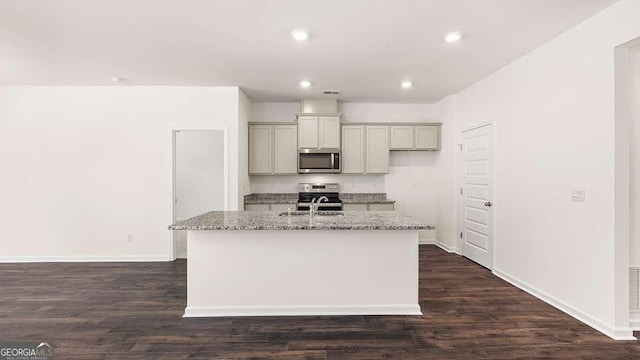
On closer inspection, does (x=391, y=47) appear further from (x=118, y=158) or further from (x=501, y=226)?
(x=118, y=158)

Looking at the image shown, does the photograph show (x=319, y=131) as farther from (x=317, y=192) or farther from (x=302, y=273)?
(x=302, y=273)

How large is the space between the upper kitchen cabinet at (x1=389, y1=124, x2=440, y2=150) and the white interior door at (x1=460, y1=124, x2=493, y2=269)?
2.15 ft

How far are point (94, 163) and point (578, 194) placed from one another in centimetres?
605

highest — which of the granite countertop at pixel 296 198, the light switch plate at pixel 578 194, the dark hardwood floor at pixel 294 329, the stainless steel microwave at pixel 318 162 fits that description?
the stainless steel microwave at pixel 318 162

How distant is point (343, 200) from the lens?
205 inches

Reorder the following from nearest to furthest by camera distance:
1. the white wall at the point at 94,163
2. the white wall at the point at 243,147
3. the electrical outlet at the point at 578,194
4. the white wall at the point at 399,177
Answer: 1. the electrical outlet at the point at 578,194
2. the white wall at the point at 94,163
3. the white wall at the point at 243,147
4. the white wall at the point at 399,177

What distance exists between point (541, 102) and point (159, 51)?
4.12 metres

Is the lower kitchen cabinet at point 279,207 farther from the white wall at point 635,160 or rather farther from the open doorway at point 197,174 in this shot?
the white wall at point 635,160

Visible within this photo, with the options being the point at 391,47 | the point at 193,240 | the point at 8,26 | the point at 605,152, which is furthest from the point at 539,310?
the point at 8,26

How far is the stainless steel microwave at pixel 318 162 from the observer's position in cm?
516

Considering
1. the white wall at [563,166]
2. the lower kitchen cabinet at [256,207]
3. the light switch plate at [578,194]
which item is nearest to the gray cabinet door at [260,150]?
the lower kitchen cabinet at [256,207]

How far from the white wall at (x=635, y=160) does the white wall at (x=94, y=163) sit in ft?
14.4

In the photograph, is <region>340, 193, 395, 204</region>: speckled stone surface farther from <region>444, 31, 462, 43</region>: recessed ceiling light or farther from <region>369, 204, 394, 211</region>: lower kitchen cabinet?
<region>444, 31, 462, 43</region>: recessed ceiling light

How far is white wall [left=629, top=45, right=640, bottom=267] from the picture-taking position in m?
2.42
